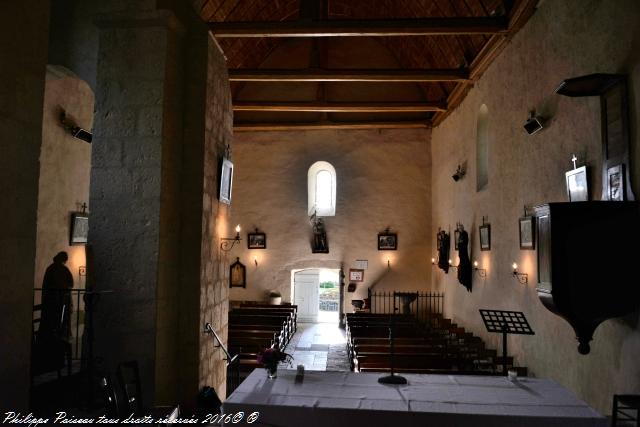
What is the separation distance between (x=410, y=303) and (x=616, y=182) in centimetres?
1027

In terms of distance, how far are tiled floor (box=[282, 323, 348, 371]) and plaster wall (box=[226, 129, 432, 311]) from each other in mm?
1150

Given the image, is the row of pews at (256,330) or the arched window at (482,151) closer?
the row of pews at (256,330)

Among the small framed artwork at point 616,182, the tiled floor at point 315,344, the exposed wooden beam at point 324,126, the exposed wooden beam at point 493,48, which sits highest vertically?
the exposed wooden beam at point 324,126

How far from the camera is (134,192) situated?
213 inches

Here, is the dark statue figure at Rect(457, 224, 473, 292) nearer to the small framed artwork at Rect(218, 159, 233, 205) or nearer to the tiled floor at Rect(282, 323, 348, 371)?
the tiled floor at Rect(282, 323, 348, 371)

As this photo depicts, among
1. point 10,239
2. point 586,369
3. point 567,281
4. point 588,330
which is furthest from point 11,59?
point 586,369

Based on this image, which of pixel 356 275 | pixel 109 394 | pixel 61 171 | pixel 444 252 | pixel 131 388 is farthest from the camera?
pixel 356 275

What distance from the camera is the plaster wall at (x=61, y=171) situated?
849 cm

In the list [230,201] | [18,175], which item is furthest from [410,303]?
[18,175]

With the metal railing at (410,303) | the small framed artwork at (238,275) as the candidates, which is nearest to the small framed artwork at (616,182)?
the metal railing at (410,303)

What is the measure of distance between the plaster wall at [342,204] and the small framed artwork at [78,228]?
6.75 meters

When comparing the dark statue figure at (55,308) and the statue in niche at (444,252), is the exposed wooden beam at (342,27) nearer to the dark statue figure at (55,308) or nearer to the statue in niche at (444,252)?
the dark statue figure at (55,308)

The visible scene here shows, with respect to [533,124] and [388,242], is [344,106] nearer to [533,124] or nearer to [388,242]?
[388,242]

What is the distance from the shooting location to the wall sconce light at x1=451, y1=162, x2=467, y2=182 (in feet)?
39.0
